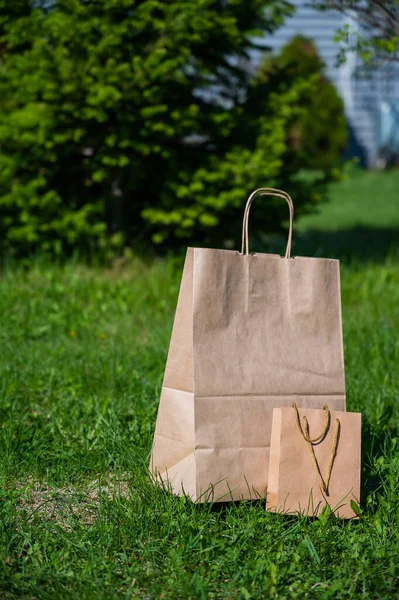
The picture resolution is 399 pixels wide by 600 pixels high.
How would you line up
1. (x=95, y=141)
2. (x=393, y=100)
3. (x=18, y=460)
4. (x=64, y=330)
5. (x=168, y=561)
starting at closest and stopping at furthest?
1. (x=168, y=561)
2. (x=18, y=460)
3. (x=64, y=330)
4. (x=95, y=141)
5. (x=393, y=100)

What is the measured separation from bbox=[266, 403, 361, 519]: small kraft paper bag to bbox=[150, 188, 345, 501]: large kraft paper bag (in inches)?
3.3

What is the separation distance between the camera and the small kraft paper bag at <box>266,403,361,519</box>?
7.87 ft

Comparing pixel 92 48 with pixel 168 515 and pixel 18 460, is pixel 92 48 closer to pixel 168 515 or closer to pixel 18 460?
pixel 18 460

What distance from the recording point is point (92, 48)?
5207 millimetres

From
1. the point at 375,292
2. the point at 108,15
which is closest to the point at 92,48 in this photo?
the point at 108,15

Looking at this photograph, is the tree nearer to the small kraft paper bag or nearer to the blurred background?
the blurred background

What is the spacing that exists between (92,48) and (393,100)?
15416 mm

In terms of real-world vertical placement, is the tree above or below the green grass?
above

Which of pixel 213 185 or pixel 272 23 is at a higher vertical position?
pixel 272 23

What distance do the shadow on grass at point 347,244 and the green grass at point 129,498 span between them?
2.13 metres

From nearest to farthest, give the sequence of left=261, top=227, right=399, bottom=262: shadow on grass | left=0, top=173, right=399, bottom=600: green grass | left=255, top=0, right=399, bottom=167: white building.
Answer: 1. left=0, top=173, right=399, bottom=600: green grass
2. left=261, top=227, right=399, bottom=262: shadow on grass
3. left=255, top=0, right=399, bottom=167: white building

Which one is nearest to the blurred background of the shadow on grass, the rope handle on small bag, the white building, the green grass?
the shadow on grass

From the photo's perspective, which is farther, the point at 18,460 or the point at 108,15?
the point at 108,15

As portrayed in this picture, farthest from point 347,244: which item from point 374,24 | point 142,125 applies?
point 374,24
